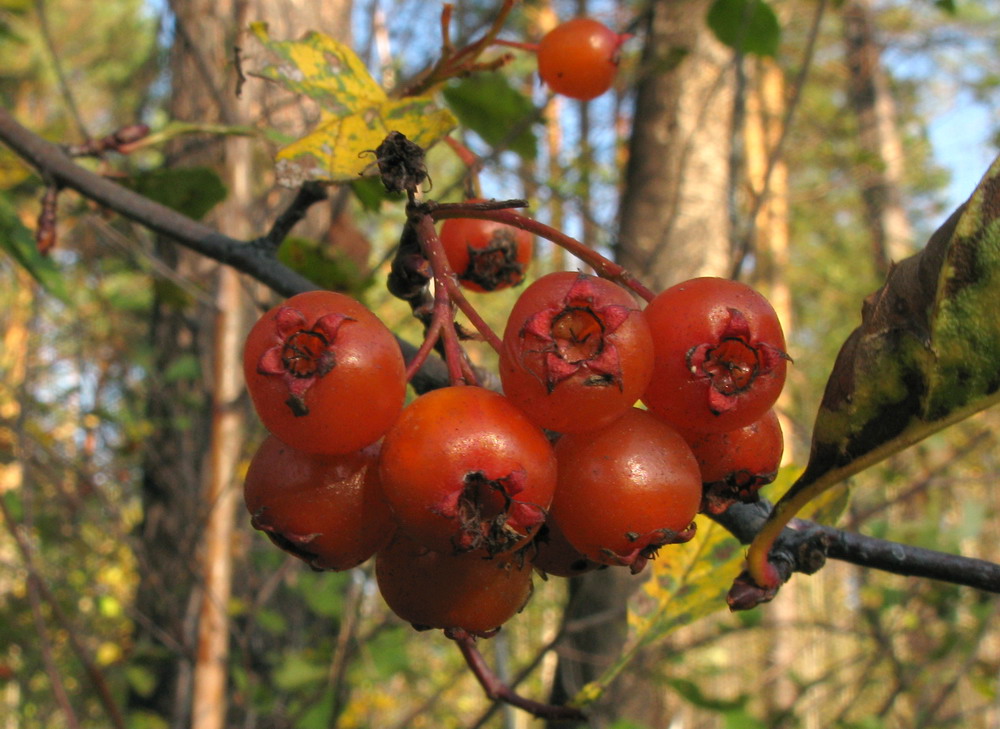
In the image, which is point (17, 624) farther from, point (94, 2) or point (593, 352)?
point (94, 2)

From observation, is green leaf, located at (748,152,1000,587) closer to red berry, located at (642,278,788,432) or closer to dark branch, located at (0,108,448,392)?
red berry, located at (642,278,788,432)

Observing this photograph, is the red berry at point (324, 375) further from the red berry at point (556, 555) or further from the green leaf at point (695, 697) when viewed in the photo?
the green leaf at point (695, 697)

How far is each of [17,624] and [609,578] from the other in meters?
3.52

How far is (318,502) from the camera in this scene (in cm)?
67

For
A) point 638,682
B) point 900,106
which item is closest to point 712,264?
point 638,682

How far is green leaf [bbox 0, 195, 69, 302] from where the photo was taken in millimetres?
1379

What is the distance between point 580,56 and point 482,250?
1.41ft

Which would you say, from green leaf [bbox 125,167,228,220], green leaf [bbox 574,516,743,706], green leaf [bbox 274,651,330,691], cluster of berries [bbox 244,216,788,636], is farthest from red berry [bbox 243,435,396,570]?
green leaf [bbox 274,651,330,691]

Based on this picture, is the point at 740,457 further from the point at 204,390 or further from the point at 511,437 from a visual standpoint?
the point at 204,390

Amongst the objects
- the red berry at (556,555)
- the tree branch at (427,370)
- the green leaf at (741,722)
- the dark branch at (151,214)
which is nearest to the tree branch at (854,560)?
the tree branch at (427,370)

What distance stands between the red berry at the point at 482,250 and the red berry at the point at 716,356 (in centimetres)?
38

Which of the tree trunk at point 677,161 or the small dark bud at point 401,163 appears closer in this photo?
the small dark bud at point 401,163

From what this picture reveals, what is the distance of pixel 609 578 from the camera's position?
2.47 metres

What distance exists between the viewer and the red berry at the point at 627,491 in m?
0.65
